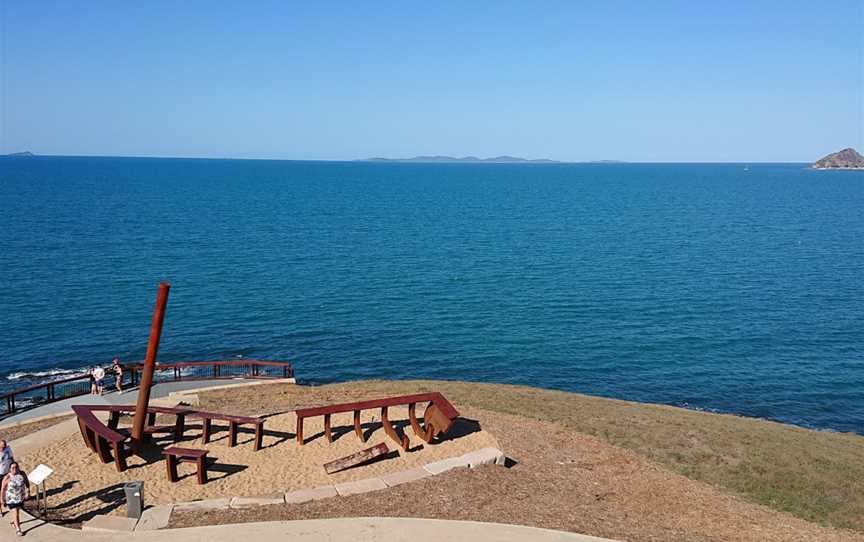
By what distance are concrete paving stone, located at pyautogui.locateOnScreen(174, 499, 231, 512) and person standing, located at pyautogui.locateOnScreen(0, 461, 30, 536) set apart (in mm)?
2555

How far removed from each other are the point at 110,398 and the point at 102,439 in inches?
283

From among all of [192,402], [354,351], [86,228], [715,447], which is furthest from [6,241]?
[715,447]

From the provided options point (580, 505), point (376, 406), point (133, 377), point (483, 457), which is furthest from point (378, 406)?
point (133, 377)

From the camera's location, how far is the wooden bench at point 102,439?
15617 millimetres

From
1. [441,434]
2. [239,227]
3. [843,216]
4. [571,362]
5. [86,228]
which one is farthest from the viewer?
[843,216]

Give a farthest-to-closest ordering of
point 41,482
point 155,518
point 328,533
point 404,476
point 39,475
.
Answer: point 404,476
point 41,482
point 155,518
point 39,475
point 328,533

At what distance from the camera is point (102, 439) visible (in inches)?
640

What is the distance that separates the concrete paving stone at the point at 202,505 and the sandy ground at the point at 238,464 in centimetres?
46

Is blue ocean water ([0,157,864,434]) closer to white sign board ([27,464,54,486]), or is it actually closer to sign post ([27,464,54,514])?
sign post ([27,464,54,514])

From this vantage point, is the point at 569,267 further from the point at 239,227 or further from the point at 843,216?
the point at 843,216

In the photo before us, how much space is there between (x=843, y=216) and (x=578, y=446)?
316ft

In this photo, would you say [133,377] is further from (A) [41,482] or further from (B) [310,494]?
(B) [310,494]

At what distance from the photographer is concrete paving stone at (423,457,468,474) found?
52.4 ft

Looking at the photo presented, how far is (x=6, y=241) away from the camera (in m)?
65.1
